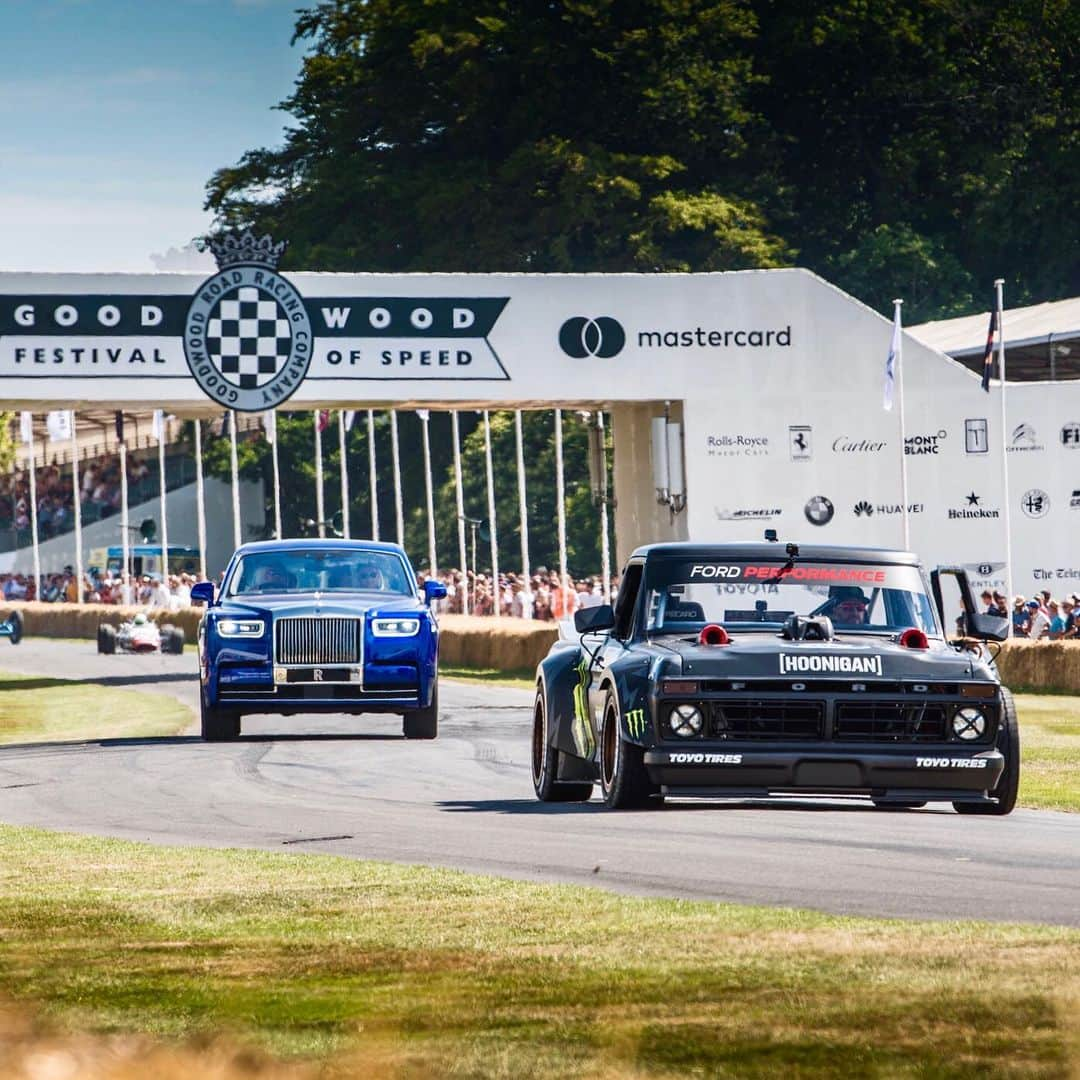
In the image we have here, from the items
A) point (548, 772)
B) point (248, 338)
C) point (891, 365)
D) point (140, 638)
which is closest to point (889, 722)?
point (548, 772)

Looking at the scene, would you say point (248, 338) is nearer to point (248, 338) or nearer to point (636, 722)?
point (248, 338)

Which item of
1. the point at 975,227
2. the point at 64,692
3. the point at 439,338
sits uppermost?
the point at 975,227

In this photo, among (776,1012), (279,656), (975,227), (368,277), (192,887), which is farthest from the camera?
(975,227)

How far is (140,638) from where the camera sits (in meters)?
48.9

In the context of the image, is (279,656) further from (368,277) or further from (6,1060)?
(6,1060)

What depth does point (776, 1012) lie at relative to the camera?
5.86 meters

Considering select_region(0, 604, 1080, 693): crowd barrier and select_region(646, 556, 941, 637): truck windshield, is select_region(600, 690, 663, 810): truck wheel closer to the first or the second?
select_region(646, 556, 941, 637): truck windshield

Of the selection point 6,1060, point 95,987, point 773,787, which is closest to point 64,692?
point 773,787

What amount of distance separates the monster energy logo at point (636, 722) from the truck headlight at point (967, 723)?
1559 millimetres

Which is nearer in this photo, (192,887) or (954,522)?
(192,887)

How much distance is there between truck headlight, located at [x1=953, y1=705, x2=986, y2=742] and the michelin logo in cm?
48

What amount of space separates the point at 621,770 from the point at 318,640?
8.99 meters

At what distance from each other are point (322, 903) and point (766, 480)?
80.8 feet

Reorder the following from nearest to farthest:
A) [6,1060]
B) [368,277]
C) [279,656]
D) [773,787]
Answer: [6,1060], [773,787], [279,656], [368,277]
